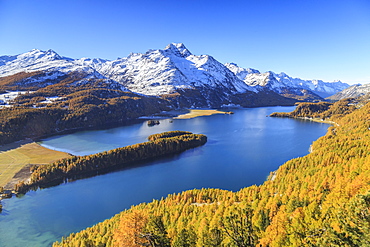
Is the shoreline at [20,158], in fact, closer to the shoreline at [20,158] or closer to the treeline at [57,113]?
the shoreline at [20,158]

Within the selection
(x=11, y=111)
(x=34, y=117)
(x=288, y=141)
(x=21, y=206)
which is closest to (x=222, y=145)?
(x=288, y=141)

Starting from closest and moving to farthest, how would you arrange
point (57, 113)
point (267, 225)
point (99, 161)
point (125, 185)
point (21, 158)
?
1. point (267, 225)
2. point (125, 185)
3. point (99, 161)
4. point (21, 158)
5. point (57, 113)

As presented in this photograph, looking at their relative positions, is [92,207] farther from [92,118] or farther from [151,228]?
[92,118]

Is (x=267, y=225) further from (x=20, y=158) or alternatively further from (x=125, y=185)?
(x=20, y=158)

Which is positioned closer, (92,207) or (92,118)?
(92,207)

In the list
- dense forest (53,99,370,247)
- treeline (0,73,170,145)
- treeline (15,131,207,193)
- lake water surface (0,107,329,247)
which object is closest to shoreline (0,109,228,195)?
treeline (15,131,207,193)


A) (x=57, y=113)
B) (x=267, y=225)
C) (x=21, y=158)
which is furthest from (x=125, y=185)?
(x=57, y=113)
